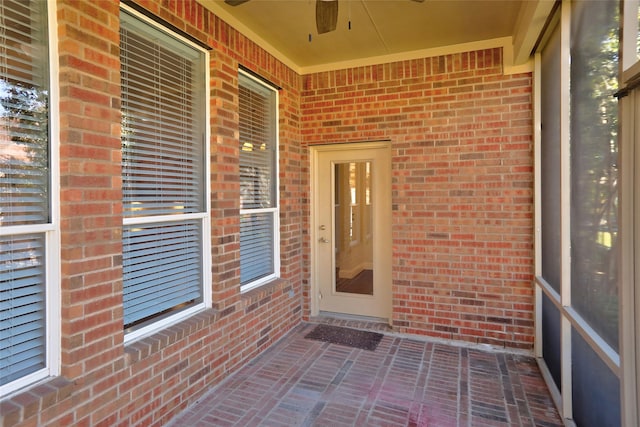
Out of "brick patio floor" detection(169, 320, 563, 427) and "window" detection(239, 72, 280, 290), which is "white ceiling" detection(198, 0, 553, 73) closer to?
"window" detection(239, 72, 280, 290)

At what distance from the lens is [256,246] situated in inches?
150

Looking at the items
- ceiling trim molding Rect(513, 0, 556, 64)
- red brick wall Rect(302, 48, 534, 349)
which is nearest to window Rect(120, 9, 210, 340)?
red brick wall Rect(302, 48, 534, 349)

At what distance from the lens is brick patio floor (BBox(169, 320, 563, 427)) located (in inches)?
101

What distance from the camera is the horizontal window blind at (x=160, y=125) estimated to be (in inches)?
93.7

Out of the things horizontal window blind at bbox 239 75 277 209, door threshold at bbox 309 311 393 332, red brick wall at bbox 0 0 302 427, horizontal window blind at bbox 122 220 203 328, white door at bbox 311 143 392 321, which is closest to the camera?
red brick wall at bbox 0 0 302 427

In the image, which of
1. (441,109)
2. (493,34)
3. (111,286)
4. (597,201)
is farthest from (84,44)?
(493,34)

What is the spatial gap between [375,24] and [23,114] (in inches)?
112

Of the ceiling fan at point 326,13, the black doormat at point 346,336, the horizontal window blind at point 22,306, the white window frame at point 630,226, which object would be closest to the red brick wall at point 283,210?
the horizontal window blind at point 22,306

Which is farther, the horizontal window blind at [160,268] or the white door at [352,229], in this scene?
the white door at [352,229]

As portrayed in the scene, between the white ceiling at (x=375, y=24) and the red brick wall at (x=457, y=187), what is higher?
the white ceiling at (x=375, y=24)

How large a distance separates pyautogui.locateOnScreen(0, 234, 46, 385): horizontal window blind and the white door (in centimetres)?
306

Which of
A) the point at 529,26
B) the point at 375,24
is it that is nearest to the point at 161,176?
the point at 375,24

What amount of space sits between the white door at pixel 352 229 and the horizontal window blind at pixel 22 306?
3065 millimetres

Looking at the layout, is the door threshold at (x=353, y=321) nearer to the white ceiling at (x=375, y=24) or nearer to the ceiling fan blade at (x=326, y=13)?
the white ceiling at (x=375, y=24)
